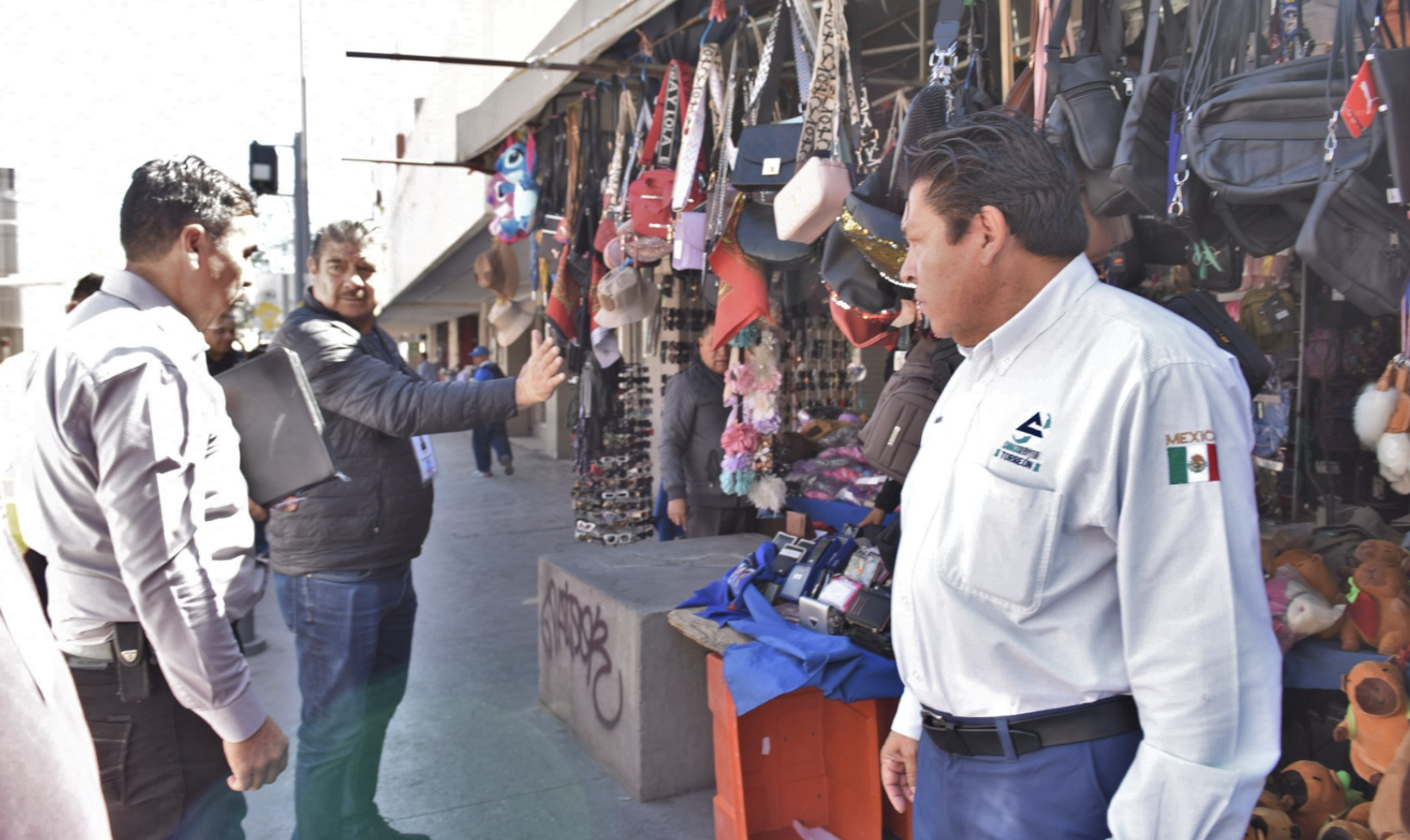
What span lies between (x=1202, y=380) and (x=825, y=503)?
351 cm

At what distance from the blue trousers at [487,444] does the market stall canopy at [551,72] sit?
7.59m

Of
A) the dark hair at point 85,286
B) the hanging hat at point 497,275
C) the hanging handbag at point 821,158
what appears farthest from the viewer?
the hanging hat at point 497,275

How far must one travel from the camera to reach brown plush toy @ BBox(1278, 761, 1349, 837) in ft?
A: 7.63

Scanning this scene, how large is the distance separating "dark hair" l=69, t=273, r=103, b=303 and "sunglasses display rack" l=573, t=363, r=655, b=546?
307cm

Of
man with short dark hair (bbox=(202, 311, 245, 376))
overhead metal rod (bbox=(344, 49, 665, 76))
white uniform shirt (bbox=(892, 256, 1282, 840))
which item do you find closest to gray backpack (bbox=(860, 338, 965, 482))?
white uniform shirt (bbox=(892, 256, 1282, 840))

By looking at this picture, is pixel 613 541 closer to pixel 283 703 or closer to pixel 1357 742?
pixel 283 703

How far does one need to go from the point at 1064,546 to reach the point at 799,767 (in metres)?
2.16

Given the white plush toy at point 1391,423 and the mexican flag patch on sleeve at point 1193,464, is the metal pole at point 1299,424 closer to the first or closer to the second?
the white plush toy at point 1391,423

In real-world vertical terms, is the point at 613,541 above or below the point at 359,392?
below

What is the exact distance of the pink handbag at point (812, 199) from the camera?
2943 millimetres

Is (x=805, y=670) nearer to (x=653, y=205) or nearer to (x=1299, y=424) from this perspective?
(x=653, y=205)

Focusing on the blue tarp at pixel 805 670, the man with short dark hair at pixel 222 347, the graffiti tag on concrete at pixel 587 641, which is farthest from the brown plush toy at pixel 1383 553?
the man with short dark hair at pixel 222 347

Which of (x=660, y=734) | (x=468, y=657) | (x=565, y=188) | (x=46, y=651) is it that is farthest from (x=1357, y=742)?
(x=565, y=188)

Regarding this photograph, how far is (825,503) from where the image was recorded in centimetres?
480
